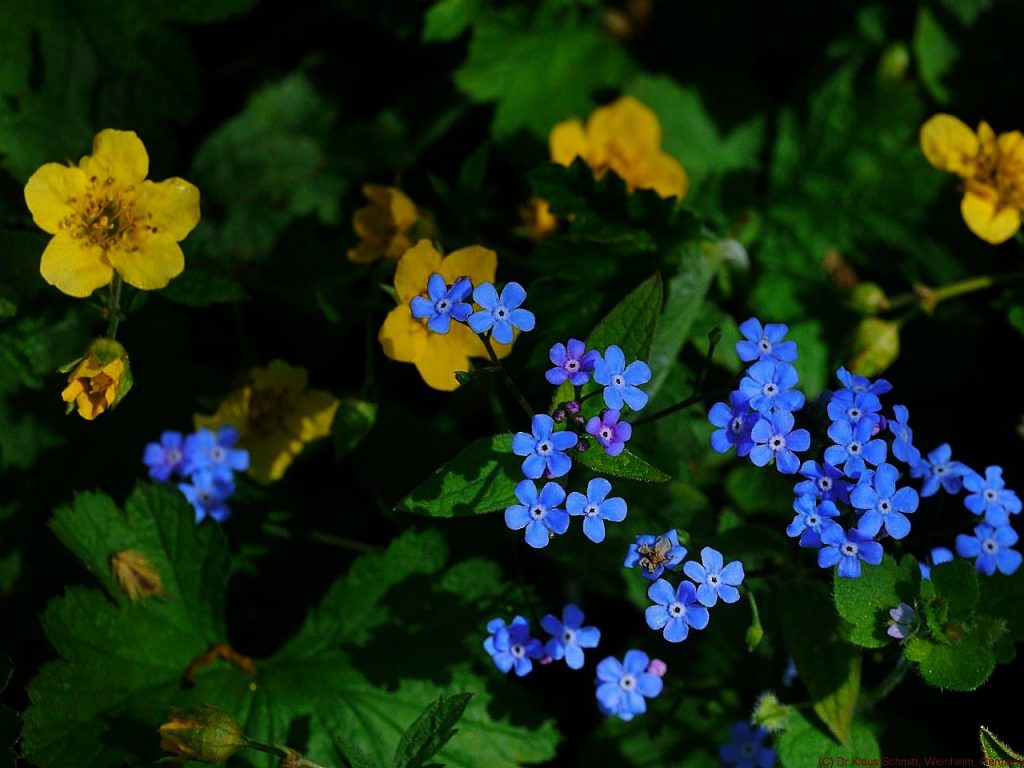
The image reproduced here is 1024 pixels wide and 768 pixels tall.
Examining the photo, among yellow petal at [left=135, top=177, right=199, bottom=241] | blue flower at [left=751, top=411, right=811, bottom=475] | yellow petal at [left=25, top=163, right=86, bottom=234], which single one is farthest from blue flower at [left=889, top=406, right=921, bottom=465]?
yellow petal at [left=25, top=163, right=86, bottom=234]

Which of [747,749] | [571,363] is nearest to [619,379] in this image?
[571,363]

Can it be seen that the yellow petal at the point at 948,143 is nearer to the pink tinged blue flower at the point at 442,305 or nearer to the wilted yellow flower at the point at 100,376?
the pink tinged blue flower at the point at 442,305

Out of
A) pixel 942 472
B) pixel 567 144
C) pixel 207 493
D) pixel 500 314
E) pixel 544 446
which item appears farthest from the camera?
pixel 567 144

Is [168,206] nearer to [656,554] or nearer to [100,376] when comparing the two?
[100,376]

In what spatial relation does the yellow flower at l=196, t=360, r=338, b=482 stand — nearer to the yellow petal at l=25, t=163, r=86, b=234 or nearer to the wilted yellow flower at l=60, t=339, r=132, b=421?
the wilted yellow flower at l=60, t=339, r=132, b=421

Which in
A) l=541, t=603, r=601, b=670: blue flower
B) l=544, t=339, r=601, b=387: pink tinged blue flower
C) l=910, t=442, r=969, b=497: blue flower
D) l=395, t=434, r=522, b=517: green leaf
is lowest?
l=541, t=603, r=601, b=670: blue flower

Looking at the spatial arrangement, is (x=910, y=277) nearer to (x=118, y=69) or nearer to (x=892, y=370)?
(x=892, y=370)
